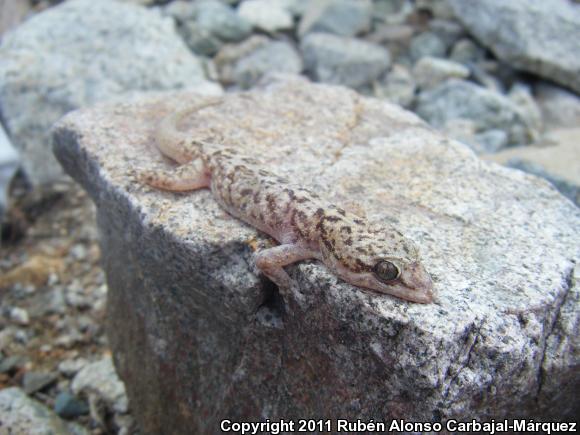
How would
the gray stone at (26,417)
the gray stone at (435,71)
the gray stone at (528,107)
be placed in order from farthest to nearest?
the gray stone at (435,71), the gray stone at (528,107), the gray stone at (26,417)

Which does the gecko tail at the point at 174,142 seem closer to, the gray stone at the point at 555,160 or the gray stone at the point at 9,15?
the gray stone at the point at 555,160

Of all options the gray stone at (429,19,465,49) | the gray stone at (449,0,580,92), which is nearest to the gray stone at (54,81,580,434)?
the gray stone at (449,0,580,92)

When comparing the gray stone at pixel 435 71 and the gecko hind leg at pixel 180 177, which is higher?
the gecko hind leg at pixel 180 177

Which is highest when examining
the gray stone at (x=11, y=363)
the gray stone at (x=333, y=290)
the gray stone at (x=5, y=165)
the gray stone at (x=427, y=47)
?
the gray stone at (x=333, y=290)

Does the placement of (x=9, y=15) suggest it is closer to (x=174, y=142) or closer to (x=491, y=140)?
(x=174, y=142)

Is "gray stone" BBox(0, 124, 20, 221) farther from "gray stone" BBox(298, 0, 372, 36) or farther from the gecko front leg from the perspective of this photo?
"gray stone" BBox(298, 0, 372, 36)

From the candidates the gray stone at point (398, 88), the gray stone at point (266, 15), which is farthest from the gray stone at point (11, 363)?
the gray stone at point (266, 15)
